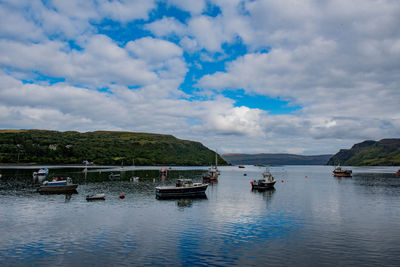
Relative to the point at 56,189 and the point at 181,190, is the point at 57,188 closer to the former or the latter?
the point at 56,189

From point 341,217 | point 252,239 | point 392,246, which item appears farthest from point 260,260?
point 341,217

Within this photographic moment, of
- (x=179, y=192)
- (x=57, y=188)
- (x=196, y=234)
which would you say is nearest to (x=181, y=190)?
(x=179, y=192)

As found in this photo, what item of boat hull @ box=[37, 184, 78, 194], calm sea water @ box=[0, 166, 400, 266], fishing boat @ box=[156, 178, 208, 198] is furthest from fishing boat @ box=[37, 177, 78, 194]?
fishing boat @ box=[156, 178, 208, 198]

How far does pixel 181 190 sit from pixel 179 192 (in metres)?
0.83

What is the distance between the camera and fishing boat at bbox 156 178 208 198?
270ft

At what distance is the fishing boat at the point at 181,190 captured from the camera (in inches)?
3246

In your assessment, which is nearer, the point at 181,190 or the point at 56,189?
the point at 181,190

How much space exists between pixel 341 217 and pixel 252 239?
87.8ft

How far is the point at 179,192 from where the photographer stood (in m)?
84.3

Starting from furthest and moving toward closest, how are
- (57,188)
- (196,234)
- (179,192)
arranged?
1. (57,188)
2. (179,192)
3. (196,234)

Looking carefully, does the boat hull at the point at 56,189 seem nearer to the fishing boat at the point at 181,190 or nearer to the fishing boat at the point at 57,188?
the fishing boat at the point at 57,188

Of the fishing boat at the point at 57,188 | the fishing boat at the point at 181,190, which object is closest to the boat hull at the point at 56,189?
the fishing boat at the point at 57,188

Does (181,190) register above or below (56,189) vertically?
above

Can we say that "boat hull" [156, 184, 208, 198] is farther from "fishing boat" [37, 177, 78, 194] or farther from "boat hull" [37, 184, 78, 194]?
"fishing boat" [37, 177, 78, 194]
